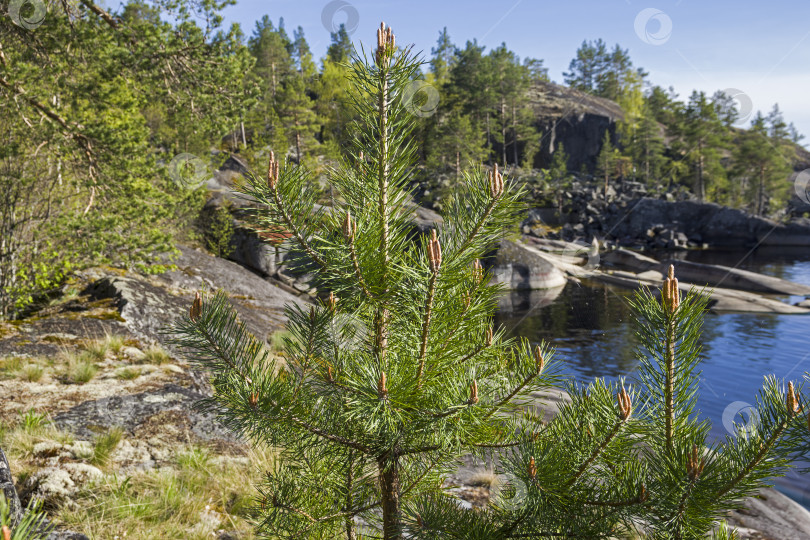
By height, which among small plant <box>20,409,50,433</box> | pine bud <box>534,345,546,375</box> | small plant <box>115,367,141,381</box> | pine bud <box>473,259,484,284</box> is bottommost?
small plant <box>115,367,141,381</box>

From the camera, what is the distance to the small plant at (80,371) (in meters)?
6.12

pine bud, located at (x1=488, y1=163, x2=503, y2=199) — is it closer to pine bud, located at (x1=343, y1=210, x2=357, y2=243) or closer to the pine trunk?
pine bud, located at (x1=343, y1=210, x2=357, y2=243)

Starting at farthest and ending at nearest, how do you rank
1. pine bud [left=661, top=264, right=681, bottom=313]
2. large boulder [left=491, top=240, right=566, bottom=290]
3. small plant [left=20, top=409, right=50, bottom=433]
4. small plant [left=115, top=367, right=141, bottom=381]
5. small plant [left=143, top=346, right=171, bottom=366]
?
1. large boulder [left=491, top=240, right=566, bottom=290]
2. small plant [left=143, top=346, right=171, bottom=366]
3. small plant [left=115, top=367, right=141, bottom=381]
4. small plant [left=20, top=409, right=50, bottom=433]
5. pine bud [left=661, top=264, right=681, bottom=313]

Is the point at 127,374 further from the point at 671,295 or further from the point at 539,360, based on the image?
the point at 671,295

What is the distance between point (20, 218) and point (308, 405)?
10.6m

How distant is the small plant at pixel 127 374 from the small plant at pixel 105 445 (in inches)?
67.4

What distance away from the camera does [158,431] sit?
5156mm

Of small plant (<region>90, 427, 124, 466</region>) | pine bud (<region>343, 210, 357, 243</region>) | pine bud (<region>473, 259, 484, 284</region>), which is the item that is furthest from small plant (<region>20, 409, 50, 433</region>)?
pine bud (<region>473, 259, 484, 284</region>)

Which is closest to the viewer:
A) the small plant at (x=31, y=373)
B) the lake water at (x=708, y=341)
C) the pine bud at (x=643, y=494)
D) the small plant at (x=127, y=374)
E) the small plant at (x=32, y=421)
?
the pine bud at (x=643, y=494)

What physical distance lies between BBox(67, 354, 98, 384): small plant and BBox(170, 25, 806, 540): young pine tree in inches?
205

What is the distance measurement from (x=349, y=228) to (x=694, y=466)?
146 centimetres

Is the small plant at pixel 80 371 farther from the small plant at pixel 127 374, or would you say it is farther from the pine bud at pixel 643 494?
the pine bud at pixel 643 494

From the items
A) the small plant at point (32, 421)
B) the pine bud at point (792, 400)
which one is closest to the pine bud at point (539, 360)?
the pine bud at point (792, 400)

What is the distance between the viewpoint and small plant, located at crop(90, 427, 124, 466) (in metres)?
4.41
